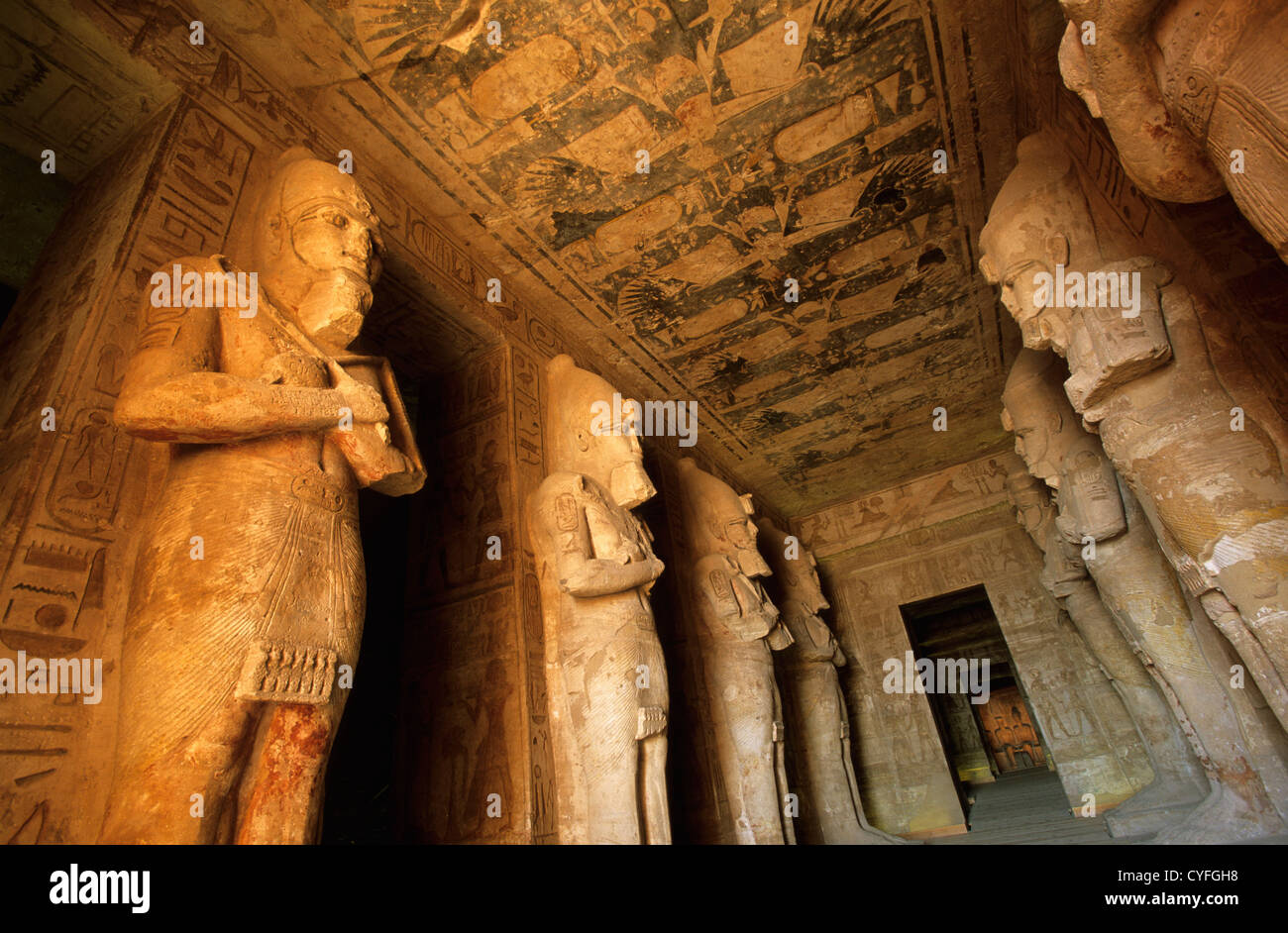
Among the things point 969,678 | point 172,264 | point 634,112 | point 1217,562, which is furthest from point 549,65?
point 969,678

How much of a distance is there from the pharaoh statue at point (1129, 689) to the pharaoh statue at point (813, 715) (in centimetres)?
228

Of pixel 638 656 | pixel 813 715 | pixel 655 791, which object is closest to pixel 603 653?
pixel 638 656

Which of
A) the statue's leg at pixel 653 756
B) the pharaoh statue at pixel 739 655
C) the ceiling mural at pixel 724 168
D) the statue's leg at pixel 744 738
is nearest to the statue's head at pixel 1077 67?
the ceiling mural at pixel 724 168

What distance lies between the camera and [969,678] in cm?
1547

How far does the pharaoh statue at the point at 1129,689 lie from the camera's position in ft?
15.9

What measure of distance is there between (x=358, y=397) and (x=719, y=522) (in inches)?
163

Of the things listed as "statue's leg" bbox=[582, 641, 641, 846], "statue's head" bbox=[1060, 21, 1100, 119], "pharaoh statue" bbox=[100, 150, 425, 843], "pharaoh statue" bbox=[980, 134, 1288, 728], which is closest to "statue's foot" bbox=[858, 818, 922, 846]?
"statue's leg" bbox=[582, 641, 641, 846]

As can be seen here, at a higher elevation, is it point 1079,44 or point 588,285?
point 588,285

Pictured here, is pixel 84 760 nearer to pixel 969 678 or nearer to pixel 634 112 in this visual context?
pixel 634 112

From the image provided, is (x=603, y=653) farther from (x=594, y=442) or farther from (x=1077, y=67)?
(x=1077, y=67)

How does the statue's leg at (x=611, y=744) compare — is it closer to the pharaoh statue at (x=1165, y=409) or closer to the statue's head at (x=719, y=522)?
the statue's head at (x=719, y=522)

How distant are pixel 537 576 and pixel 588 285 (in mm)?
2711
